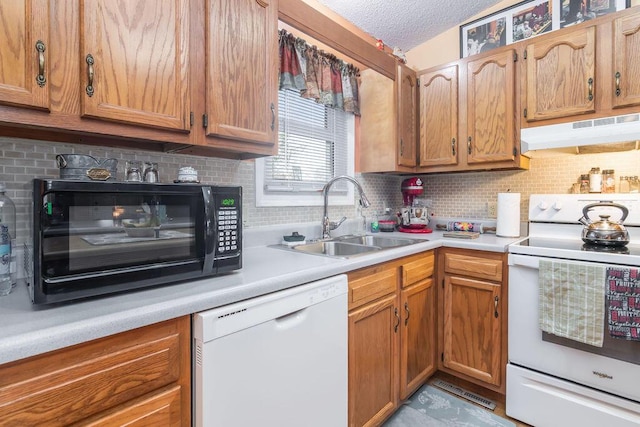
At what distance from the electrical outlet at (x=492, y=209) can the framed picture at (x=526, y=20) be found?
1224 mm

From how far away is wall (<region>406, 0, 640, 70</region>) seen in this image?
264cm

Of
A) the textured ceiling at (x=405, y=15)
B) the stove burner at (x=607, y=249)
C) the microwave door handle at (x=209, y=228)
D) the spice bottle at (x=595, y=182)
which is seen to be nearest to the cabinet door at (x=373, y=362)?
the microwave door handle at (x=209, y=228)

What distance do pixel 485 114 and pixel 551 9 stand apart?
0.88 m

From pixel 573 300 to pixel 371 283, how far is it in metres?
0.99

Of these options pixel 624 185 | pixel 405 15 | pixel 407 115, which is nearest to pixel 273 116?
pixel 407 115

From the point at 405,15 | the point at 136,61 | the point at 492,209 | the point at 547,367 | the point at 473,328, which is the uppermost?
the point at 405,15

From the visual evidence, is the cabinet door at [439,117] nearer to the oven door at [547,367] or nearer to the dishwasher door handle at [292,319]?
the oven door at [547,367]

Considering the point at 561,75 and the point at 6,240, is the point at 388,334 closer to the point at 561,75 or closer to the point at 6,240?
the point at 6,240

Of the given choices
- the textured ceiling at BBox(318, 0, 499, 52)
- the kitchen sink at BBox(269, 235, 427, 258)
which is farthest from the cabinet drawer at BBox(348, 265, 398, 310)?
the textured ceiling at BBox(318, 0, 499, 52)

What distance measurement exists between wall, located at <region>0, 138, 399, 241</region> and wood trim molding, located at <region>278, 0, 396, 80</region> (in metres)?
0.75

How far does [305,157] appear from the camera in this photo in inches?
89.2

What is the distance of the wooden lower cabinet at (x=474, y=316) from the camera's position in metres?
1.86

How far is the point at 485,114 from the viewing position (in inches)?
88.0

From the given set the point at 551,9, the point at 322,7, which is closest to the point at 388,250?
the point at 322,7
